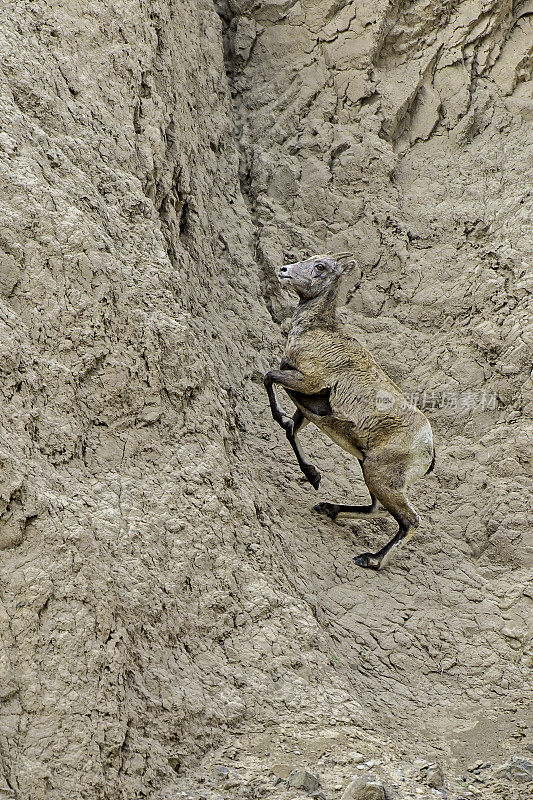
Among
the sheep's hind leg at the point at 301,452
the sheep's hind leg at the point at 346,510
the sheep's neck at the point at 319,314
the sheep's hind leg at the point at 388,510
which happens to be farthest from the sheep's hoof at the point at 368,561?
the sheep's neck at the point at 319,314

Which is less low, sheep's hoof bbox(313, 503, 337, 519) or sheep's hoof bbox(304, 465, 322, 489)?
sheep's hoof bbox(304, 465, 322, 489)

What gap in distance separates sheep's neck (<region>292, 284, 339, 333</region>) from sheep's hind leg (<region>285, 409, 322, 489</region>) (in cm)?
Result: 65

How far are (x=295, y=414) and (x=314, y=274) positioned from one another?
104 centimetres

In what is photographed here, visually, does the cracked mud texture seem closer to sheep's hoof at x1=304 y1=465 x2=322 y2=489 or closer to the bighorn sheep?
sheep's hoof at x1=304 y1=465 x2=322 y2=489

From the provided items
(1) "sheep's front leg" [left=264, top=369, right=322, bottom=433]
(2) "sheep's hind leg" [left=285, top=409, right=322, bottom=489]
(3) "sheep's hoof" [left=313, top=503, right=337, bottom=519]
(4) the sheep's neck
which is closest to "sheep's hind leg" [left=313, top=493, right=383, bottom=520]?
(3) "sheep's hoof" [left=313, top=503, right=337, bottom=519]

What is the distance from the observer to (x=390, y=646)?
6.25 metres

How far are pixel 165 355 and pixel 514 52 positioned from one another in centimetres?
497

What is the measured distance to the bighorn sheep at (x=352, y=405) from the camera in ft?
21.2

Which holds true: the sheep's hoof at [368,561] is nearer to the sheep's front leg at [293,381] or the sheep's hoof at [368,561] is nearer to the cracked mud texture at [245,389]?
the cracked mud texture at [245,389]

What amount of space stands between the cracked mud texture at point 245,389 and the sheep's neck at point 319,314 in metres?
0.72

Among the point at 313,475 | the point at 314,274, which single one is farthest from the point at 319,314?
the point at 313,475

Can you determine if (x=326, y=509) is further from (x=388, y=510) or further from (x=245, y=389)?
(x=245, y=389)

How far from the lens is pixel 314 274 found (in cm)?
674

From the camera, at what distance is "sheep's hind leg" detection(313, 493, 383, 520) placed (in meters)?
6.76
